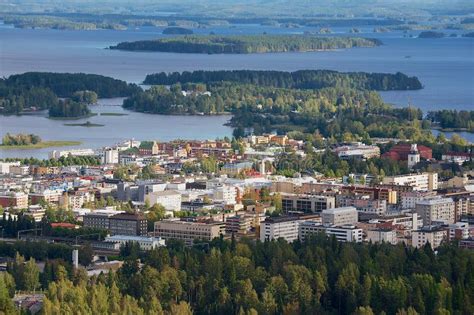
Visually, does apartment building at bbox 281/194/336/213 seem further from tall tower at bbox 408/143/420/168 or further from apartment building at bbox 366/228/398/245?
tall tower at bbox 408/143/420/168

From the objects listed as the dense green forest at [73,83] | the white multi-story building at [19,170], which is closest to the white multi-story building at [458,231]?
the white multi-story building at [19,170]

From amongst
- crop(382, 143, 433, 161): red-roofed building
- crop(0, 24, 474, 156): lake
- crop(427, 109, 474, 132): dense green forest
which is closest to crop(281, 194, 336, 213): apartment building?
crop(382, 143, 433, 161): red-roofed building

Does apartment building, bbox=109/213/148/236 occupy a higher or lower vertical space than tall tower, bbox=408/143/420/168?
higher

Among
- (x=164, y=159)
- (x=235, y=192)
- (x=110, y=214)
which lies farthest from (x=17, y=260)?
(x=164, y=159)

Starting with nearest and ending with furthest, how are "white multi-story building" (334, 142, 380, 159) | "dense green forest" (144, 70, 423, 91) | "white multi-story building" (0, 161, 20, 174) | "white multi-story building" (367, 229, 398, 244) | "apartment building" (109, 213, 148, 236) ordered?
"white multi-story building" (367, 229, 398, 244), "apartment building" (109, 213, 148, 236), "white multi-story building" (0, 161, 20, 174), "white multi-story building" (334, 142, 380, 159), "dense green forest" (144, 70, 423, 91)

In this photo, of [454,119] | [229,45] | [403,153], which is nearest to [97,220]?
[403,153]

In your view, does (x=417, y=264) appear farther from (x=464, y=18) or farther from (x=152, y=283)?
(x=464, y=18)

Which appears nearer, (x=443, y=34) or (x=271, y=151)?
(x=271, y=151)
